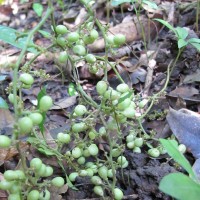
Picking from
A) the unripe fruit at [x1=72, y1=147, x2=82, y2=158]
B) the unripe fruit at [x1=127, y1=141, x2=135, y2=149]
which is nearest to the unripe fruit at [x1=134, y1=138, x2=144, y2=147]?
the unripe fruit at [x1=127, y1=141, x2=135, y2=149]

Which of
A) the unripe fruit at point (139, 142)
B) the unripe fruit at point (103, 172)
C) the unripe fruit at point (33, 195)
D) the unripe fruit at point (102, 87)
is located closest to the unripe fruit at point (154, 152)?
the unripe fruit at point (139, 142)

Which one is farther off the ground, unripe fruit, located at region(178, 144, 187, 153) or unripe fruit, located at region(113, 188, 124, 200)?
unripe fruit, located at region(113, 188, 124, 200)

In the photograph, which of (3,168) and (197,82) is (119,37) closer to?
(3,168)

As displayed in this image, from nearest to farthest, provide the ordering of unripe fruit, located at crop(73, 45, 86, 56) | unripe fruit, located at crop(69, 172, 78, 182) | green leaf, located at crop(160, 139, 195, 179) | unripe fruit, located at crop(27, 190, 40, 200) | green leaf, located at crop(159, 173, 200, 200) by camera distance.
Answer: green leaf, located at crop(159, 173, 200, 200), green leaf, located at crop(160, 139, 195, 179), unripe fruit, located at crop(27, 190, 40, 200), unripe fruit, located at crop(73, 45, 86, 56), unripe fruit, located at crop(69, 172, 78, 182)

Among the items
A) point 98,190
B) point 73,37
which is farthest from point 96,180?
point 73,37

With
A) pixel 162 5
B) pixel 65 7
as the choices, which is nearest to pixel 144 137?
pixel 162 5

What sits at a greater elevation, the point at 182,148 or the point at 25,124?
the point at 25,124

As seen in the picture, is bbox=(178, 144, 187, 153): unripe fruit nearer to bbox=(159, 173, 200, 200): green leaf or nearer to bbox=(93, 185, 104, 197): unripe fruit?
bbox=(93, 185, 104, 197): unripe fruit

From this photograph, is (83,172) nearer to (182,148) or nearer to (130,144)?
(130,144)

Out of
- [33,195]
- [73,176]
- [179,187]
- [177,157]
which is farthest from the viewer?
[73,176]
